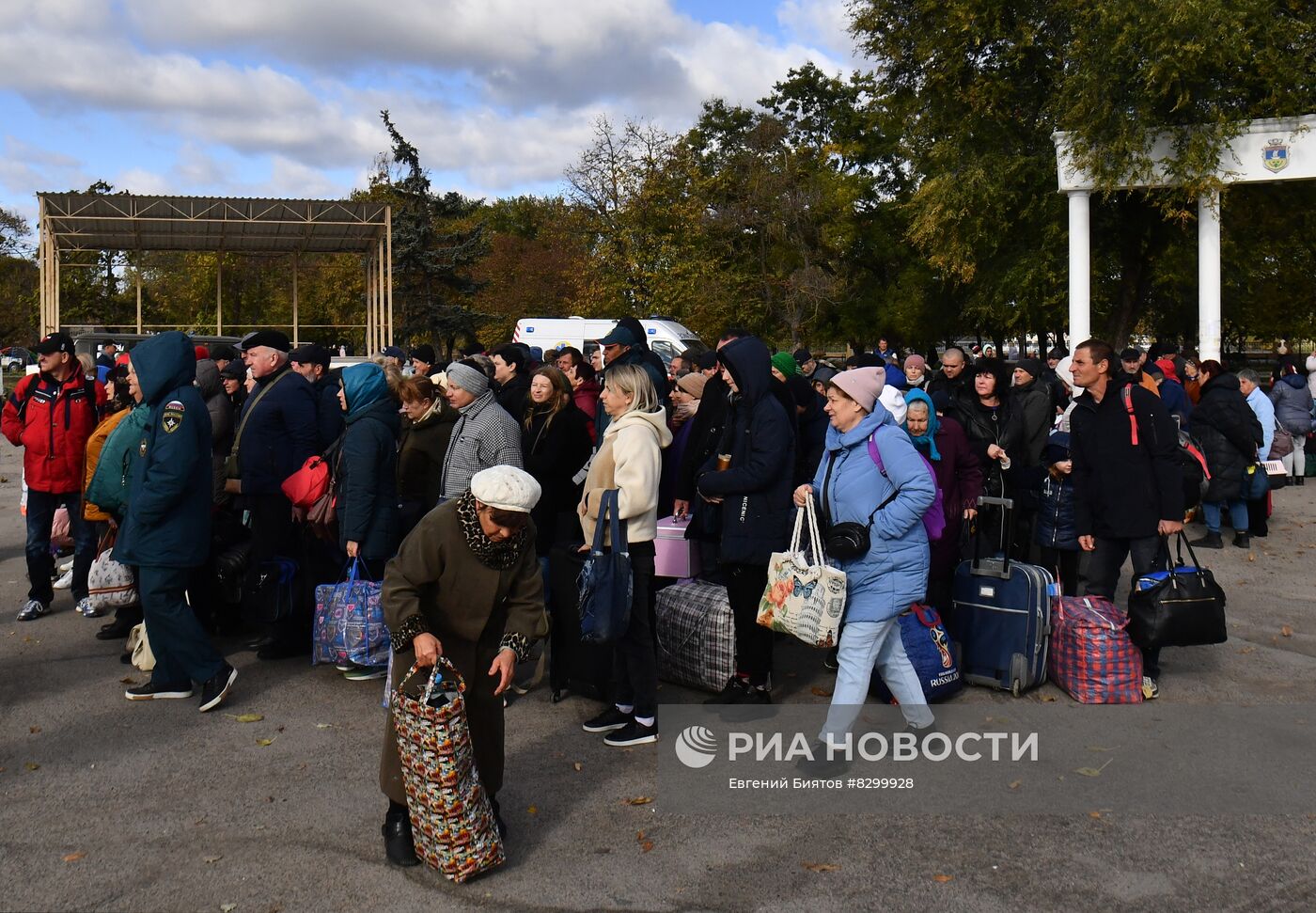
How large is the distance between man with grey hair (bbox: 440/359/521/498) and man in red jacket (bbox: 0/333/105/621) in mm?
3407

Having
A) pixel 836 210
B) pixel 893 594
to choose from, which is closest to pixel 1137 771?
pixel 893 594

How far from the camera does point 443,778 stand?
13.5 feet

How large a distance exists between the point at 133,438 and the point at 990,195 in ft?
67.3

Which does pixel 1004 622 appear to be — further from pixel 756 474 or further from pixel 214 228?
pixel 214 228

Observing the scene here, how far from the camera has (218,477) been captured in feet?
25.4

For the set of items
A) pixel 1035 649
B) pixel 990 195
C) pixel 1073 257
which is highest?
pixel 990 195

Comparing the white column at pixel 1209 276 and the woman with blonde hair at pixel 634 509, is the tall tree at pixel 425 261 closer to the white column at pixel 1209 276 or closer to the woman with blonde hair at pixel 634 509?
the white column at pixel 1209 276

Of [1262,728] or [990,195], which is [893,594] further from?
[990,195]

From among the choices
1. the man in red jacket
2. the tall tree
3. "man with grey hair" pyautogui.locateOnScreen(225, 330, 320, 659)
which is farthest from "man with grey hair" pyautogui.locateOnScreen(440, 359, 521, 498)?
the tall tree

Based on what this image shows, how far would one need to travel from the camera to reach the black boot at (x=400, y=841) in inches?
172

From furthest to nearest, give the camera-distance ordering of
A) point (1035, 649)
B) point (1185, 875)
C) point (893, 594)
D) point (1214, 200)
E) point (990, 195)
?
point (990, 195) → point (1214, 200) → point (1035, 649) → point (893, 594) → point (1185, 875)

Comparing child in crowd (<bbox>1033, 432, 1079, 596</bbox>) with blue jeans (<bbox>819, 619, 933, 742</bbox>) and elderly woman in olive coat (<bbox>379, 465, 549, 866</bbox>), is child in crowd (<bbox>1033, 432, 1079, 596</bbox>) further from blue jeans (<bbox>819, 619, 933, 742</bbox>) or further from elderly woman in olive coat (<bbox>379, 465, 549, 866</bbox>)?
elderly woman in olive coat (<bbox>379, 465, 549, 866</bbox>)

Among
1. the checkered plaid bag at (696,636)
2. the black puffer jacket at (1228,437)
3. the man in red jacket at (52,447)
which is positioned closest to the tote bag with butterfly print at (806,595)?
the checkered plaid bag at (696,636)

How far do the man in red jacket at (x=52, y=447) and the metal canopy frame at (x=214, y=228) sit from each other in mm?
16283
